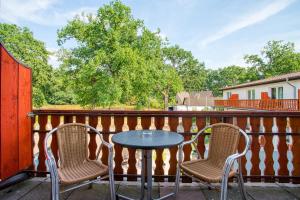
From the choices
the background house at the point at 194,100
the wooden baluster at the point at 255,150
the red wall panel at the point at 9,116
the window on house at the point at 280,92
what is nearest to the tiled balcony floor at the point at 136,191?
the wooden baluster at the point at 255,150

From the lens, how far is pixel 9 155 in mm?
2377

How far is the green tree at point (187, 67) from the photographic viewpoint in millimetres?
35750

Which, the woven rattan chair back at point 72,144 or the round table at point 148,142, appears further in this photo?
the woven rattan chair back at point 72,144

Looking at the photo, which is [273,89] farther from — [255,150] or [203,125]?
[203,125]

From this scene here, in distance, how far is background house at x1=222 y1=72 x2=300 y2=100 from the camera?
42.0 ft

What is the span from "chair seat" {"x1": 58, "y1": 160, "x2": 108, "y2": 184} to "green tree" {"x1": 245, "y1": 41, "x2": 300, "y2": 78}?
28.3 m

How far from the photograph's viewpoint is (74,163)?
2227mm

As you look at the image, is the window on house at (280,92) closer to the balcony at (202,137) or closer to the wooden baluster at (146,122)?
the balcony at (202,137)

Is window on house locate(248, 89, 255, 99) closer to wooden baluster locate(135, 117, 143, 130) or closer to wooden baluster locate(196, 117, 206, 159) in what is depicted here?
wooden baluster locate(196, 117, 206, 159)

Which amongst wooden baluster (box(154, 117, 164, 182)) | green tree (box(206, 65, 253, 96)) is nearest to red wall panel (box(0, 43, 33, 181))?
wooden baluster (box(154, 117, 164, 182))

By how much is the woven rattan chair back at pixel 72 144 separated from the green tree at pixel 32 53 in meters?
16.3

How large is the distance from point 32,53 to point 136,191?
60.5 ft

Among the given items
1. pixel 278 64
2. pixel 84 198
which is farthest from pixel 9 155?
pixel 278 64

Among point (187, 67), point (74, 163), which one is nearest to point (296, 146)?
point (74, 163)
